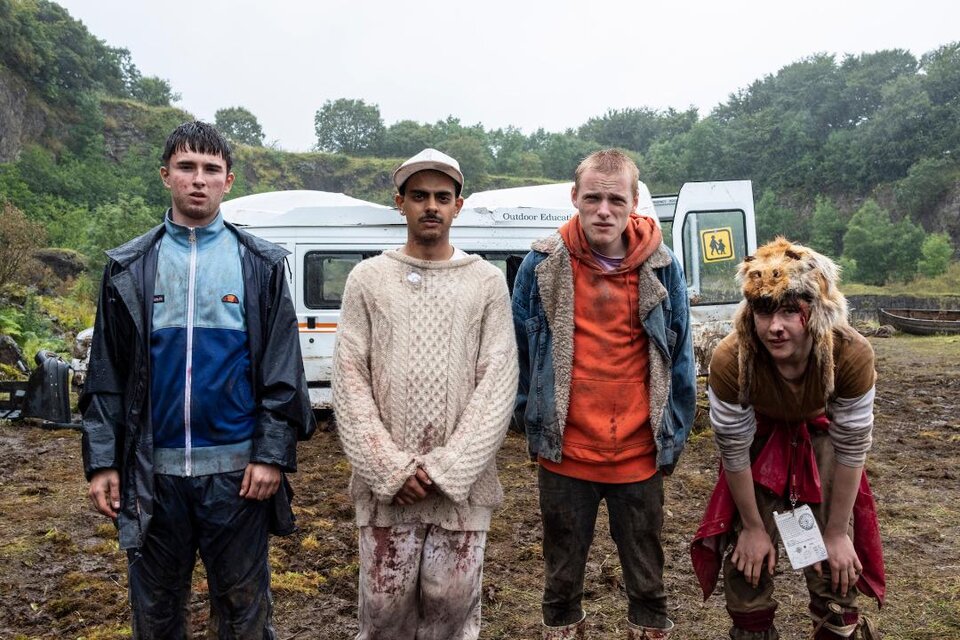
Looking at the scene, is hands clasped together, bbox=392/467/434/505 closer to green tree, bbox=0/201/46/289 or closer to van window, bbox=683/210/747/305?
van window, bbox=683/210/747/305

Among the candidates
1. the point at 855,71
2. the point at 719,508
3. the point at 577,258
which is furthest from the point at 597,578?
the point at 855,71

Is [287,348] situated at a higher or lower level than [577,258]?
lower

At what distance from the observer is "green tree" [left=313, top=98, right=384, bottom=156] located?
62.2m

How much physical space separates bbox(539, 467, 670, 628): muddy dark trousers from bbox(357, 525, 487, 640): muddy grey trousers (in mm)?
353

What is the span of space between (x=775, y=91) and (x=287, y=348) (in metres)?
73.2

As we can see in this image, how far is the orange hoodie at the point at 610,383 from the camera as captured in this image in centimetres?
248

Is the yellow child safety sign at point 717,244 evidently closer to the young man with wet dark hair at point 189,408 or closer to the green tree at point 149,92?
the young man with wet dark hair at point 189,408

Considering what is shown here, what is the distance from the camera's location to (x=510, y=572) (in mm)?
4160

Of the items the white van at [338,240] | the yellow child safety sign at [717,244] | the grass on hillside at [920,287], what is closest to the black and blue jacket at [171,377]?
the white van at [338,240]

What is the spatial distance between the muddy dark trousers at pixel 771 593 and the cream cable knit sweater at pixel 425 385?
949 millimetres

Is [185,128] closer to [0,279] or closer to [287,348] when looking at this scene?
[287,348]

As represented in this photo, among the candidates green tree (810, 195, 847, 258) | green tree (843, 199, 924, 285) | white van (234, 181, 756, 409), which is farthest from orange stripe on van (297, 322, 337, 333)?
green tree (810, 195, 847, 258)

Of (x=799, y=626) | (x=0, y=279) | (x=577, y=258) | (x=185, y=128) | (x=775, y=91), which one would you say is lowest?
(x=799, y=626)

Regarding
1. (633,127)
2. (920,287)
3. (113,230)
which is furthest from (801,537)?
(633,127)
